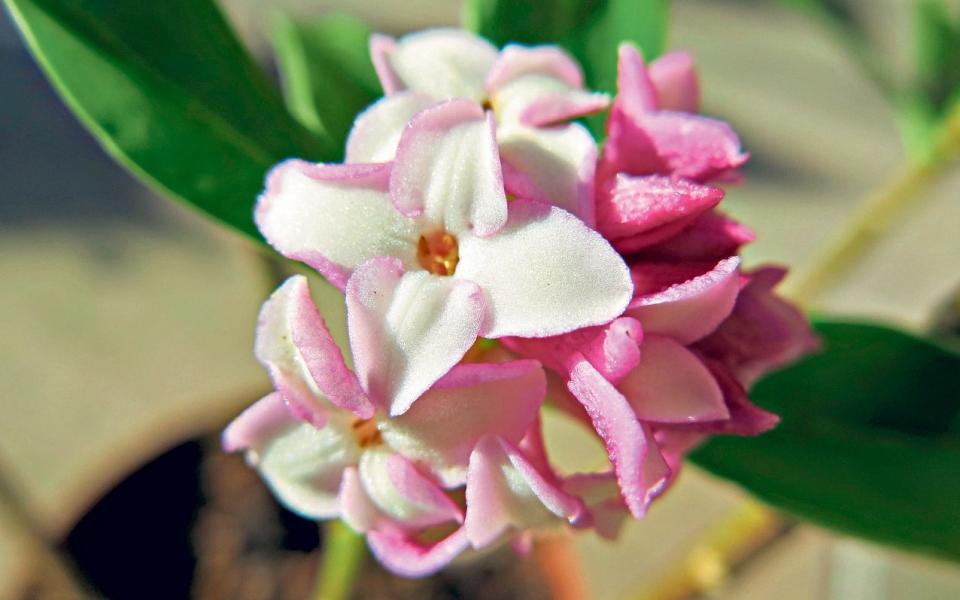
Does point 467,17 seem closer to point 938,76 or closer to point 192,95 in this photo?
point 192,95

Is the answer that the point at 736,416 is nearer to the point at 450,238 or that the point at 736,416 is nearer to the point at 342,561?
the point at 450,238

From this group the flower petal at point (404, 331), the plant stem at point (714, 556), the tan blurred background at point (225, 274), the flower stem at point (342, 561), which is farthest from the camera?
the tan blurred background at point (225, 274)

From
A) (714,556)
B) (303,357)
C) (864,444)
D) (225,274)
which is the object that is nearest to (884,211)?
(864,444)

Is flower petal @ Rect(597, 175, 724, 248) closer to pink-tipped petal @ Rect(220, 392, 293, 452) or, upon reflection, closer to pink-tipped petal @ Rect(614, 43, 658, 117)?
pink-tipped petal @ Rect(614, 43, 658, 117)

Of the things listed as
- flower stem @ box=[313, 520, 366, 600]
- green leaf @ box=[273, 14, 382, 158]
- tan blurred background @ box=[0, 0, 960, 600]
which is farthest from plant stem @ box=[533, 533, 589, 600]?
green leaf @ box=[273, 14, 382, 158]

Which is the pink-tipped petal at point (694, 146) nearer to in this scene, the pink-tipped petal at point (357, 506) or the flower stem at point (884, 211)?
the pink-tipped petal at point (357, 506)

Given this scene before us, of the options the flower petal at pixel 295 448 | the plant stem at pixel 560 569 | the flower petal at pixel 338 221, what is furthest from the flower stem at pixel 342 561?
the plant stem at pixel 560 569

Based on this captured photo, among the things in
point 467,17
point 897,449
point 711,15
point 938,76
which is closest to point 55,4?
point 467,17
